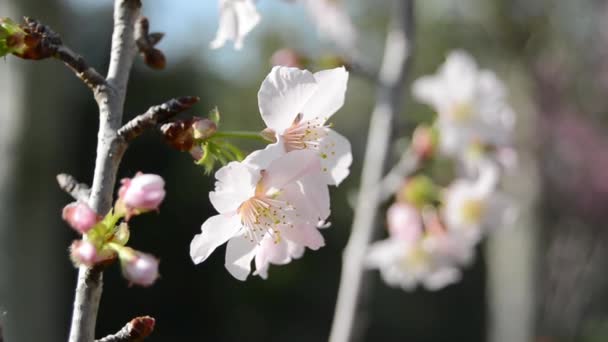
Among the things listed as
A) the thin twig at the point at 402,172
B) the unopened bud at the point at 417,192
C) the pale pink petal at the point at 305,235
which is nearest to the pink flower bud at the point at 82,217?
the pale pink petal at the point at 305,235

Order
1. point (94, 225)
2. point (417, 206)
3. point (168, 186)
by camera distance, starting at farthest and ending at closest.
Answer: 1. point (168, 186)
2. point (417, 206)
3. point (94, 225)

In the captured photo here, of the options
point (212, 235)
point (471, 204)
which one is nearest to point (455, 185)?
point (471, 204)

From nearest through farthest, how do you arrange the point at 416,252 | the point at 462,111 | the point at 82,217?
the point at 82,217
the point at 462,111
the point at 416,252

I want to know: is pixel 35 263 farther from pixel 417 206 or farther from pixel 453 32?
pixel 453 32

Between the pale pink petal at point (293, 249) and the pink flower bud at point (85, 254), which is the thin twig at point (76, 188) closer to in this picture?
the pink flower bud at point (85, 254)

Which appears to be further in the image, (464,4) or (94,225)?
(464,4)

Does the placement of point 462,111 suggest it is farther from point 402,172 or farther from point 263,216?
point 263,216

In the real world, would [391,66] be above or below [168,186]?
below

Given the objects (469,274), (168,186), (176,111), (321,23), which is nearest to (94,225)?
(176,111)
